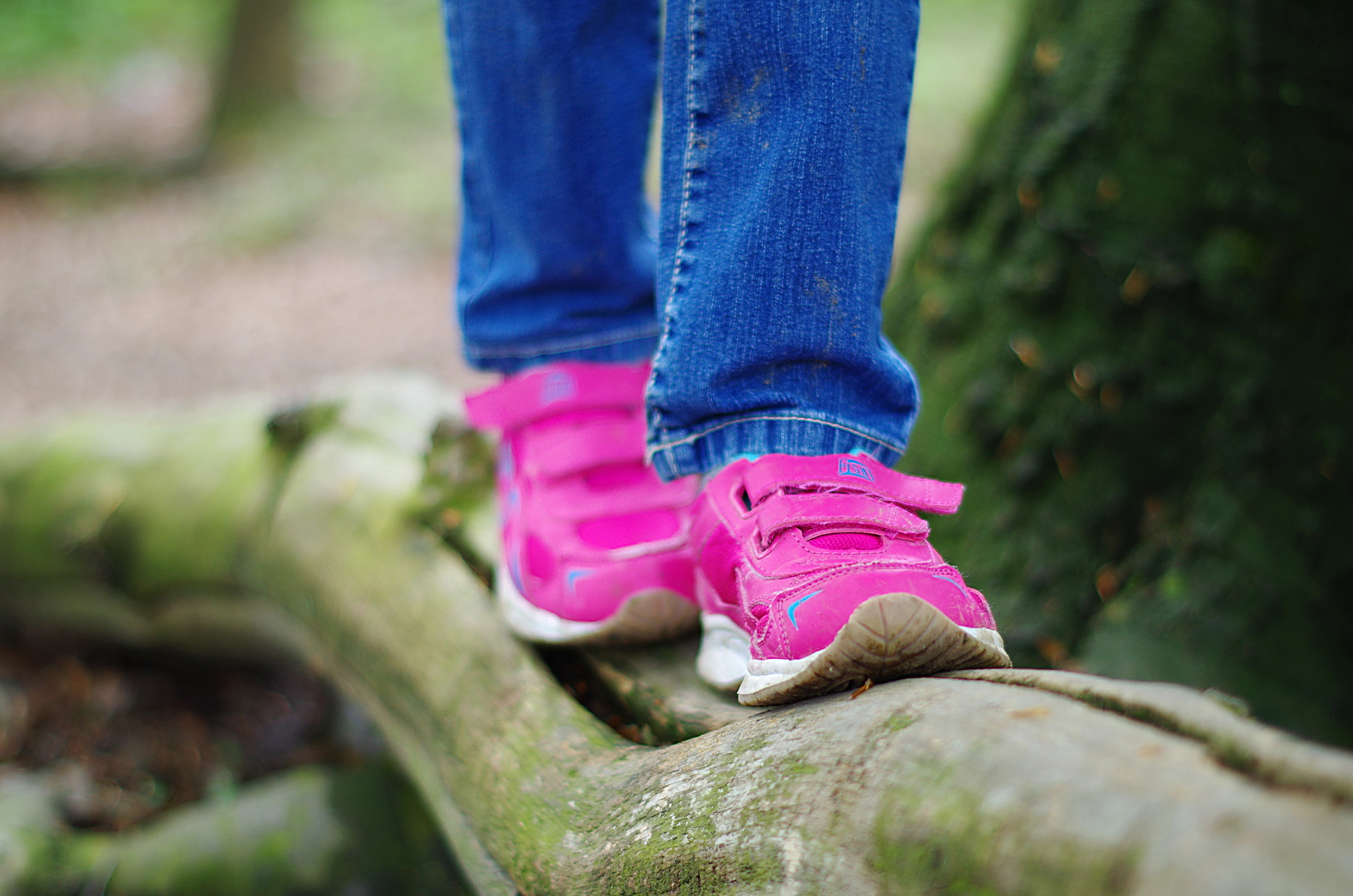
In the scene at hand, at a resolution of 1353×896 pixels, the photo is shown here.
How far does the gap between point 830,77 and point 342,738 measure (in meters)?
2.44

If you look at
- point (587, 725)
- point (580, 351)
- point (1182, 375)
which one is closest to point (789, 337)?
point (580, 351)

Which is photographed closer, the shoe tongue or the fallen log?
the fallen log

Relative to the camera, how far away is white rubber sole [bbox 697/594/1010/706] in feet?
2.99

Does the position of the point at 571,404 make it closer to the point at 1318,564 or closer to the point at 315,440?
the point at 315,440

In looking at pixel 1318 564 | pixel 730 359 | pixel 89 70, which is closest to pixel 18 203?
pixel 89 70

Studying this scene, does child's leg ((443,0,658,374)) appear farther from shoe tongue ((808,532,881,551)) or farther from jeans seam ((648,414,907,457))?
shoe tongue ((808,532,881,551))

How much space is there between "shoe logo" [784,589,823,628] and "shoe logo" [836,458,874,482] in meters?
0.18

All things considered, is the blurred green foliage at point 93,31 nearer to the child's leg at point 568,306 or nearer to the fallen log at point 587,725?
the fallen log at point 587,725

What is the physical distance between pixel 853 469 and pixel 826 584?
0.62 feet

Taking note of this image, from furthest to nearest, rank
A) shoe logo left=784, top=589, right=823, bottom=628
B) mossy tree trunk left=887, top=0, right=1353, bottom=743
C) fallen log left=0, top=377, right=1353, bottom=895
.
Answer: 1. mossy tree trunk left=887, top=0, right=1353, bottom=743
2. shoe logo left=784, top=589, right=823, bottom=628
3. fallen log left=0, top=377, right=1353, bottom=895

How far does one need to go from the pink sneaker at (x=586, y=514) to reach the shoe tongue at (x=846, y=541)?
0.87ft

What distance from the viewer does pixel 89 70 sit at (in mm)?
10961

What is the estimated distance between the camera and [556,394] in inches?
60.1

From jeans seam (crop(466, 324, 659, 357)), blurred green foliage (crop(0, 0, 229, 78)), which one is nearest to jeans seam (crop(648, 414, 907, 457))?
jeans seam (crop(466, 324, 659, 357))
